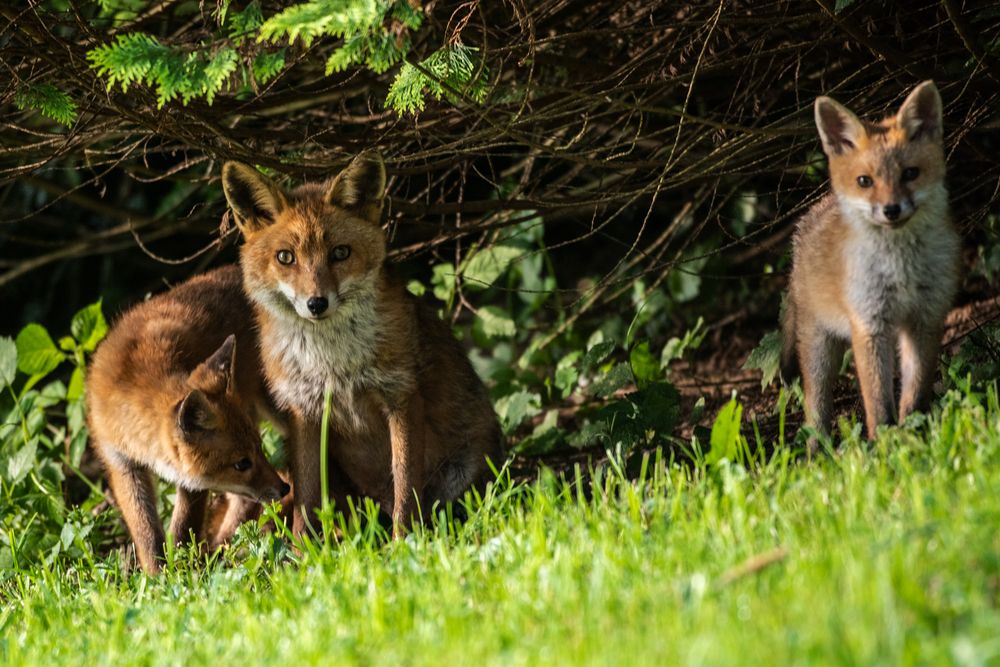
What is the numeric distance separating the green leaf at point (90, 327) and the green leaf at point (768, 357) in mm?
3948

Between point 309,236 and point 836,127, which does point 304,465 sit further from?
point 836,127

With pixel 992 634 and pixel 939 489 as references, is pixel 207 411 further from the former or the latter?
pixel 992 634

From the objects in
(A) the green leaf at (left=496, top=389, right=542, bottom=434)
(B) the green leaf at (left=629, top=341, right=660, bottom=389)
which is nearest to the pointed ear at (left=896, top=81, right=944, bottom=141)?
(B) the green leaf at (left=629, top=341, right=660, bottom=389)

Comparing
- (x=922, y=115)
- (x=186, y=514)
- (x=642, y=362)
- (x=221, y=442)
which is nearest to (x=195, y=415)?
(x=221, y=442)

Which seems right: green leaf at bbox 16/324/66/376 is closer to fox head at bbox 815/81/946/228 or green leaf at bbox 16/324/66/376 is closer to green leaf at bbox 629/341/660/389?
green leaf at bbox 629/341/660/389

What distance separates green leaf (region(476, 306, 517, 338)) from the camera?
8242 mm

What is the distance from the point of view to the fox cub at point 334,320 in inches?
225

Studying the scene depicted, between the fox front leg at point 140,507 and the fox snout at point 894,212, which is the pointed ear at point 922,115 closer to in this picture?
the fox snout at point 894,212

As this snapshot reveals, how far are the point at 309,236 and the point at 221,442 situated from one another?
120 cm

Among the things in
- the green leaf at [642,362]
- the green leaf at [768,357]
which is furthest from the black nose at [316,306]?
the green leaf at [768,357]

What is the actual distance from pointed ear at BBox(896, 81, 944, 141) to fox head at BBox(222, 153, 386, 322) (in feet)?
7.69

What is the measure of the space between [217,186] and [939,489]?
613cm

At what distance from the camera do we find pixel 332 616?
379 centimetres

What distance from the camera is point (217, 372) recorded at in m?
6.16
